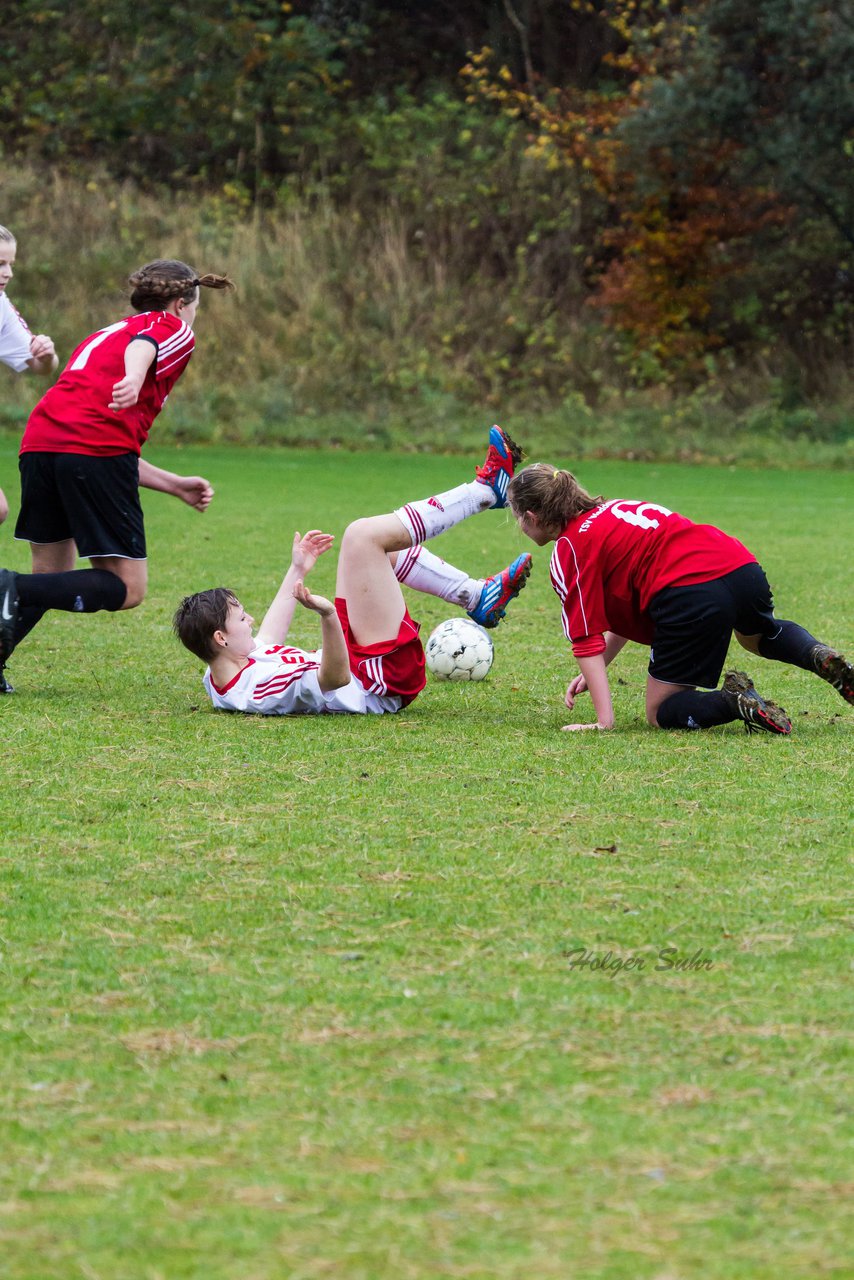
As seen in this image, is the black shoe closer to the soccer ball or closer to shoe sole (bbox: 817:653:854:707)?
the soccer ball

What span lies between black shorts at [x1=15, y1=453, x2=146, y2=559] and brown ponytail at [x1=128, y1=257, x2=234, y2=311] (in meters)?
0.65

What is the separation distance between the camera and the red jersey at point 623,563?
224 inches

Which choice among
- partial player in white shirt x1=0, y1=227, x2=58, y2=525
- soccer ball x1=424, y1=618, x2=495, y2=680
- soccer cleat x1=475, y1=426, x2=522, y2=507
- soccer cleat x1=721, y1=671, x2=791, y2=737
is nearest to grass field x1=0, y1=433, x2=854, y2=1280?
soccer cleat x1=721, y1=671, x2=791, y2=737

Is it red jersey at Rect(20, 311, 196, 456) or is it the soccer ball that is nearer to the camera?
red jersey at Rect(20, 311, 196, 456)

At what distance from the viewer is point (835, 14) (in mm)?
21859

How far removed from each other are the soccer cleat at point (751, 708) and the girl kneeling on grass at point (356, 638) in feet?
3.98

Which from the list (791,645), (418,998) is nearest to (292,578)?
(791,645)

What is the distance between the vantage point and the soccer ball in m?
7.05

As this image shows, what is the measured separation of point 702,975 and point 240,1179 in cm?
121

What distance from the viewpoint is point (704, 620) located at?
18.7 feet

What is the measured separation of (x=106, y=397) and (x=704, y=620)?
2566 millimetres

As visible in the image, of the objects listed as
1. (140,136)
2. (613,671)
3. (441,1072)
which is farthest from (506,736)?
(140,136)

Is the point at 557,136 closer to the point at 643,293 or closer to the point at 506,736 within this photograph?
the point at 643,293

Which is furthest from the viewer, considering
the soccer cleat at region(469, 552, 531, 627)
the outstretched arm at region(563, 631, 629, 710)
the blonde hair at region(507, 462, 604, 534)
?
the soccer cleat at region(469, 552, 531, 627)
